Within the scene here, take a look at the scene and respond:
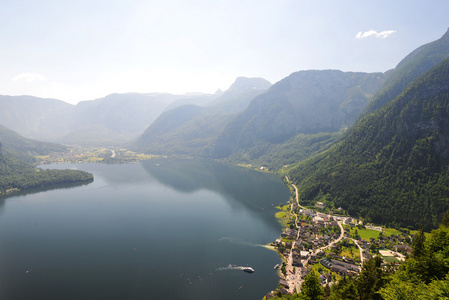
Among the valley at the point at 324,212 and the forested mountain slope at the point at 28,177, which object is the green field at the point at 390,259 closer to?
the valley at the point at 324,212

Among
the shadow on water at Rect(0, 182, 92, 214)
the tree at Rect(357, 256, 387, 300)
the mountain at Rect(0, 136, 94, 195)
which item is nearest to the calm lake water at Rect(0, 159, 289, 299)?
the shadow on water at Rect(0, 182, 92, 214)

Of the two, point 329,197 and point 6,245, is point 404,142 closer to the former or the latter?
point 329,197

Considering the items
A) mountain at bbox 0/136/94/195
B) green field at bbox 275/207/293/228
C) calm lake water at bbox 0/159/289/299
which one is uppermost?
mountain at bbox 0/136/94/195

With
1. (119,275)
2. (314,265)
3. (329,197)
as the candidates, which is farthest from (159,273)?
(329,197)

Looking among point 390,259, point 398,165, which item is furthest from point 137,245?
point 398,165

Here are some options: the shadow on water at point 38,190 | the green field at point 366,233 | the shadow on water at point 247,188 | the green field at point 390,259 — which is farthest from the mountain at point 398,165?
the shadow on water at point 38,190

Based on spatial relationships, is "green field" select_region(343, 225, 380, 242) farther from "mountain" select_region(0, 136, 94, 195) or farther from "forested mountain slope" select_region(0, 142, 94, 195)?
"forested mountain slope" select_region(0, 142, 94, 195)

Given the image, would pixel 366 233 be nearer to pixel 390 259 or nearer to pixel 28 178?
pixel 390 259
